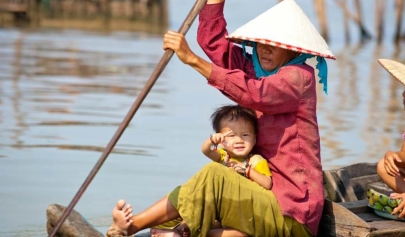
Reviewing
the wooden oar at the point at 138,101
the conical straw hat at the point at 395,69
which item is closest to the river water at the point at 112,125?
the wooden oar at the point at 138,101

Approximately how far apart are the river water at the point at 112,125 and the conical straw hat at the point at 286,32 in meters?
1.69

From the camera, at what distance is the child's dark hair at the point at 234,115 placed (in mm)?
4160

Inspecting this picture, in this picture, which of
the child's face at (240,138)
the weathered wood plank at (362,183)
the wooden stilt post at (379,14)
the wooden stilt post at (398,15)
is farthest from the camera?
the wooden stilt post at (379,14)

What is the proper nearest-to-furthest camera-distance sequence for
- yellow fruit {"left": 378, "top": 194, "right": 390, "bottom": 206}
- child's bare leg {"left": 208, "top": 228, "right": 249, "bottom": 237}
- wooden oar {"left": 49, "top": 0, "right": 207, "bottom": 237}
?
wooden oar {"left": 49, "top": 0, "right": 207, "bottom": 237} < child's bare leg {"left": 208, "top": 228, "right": 249, "bottom": 237} < yellow fruit {"left": 378, "top": 194, "right": 390, "bottom": 206}

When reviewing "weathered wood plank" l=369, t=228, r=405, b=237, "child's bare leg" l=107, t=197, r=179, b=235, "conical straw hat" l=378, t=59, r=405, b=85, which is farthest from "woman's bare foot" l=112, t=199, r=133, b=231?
"conical straw hat" l=378, t=59, r=405, b=85

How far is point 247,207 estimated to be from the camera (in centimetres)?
400

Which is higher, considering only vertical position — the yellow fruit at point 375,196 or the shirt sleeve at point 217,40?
the shirt sleeve at point 217,40

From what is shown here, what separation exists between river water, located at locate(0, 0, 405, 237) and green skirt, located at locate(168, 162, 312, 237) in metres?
1.35

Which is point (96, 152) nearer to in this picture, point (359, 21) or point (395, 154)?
point (395, 154)

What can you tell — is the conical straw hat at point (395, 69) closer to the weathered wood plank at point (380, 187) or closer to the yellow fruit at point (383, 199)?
the yellow fruit at point (383, 199)

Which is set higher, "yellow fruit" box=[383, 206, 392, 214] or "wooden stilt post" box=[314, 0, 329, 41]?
"yellow fruit" box=[383, 206, 392, 214]

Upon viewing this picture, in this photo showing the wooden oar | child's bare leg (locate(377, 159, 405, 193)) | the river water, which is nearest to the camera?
Result: the wooden oar

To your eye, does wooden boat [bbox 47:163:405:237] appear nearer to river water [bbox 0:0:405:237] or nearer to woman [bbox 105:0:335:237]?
woman [bbox 105:0:335:237]

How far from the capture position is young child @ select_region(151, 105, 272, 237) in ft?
13.3
